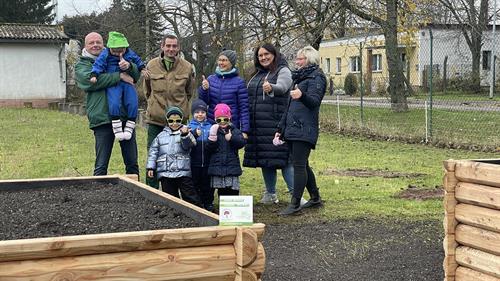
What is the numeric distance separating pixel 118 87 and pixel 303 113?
70.9 inches

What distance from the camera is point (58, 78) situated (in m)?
34.9

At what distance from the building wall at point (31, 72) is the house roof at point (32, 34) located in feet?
1.28

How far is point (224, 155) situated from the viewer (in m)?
6.55

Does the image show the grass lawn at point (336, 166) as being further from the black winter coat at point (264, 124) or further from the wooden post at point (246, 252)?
the wooden post at point (246, 252)

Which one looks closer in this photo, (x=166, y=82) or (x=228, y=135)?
(x=228, y=135)

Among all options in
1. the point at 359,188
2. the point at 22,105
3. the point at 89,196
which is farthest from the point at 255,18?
the point at 22,105

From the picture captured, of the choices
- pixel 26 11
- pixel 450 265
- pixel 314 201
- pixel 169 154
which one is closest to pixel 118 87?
pixel 169 154

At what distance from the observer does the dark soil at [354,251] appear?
5.02 meters

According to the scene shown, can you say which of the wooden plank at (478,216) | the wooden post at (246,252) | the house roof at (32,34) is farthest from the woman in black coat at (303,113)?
the house roof at (32,34)

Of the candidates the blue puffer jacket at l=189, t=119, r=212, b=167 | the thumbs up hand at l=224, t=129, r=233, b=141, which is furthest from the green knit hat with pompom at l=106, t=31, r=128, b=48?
the thumbs up hand at l=224, t=129, r=233, b=141

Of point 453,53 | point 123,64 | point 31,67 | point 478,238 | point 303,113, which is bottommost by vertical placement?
point 478,238

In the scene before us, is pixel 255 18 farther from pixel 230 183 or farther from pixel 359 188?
pixel 230 183

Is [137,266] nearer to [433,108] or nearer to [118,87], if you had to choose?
[118,87]

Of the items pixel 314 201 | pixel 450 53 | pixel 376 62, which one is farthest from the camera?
pixel 376 62
